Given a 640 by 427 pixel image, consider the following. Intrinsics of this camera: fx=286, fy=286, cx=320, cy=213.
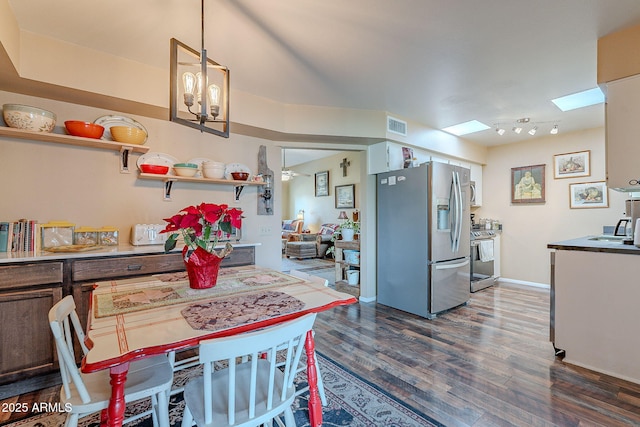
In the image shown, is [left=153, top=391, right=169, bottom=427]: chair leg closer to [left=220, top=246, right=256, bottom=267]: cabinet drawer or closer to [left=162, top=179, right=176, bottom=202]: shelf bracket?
[left=220, top=246, right=256, bottom=267]: cabinet drawer

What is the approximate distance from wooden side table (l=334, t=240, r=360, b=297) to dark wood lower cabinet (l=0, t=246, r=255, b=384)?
325cm

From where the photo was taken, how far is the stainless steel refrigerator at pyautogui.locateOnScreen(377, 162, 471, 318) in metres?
3.36

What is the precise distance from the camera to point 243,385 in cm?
128

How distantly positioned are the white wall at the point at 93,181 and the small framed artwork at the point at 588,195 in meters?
5.03

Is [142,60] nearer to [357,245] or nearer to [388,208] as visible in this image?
[388,208]

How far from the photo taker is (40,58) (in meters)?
2.07

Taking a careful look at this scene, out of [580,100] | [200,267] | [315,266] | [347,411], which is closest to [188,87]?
[200,267]

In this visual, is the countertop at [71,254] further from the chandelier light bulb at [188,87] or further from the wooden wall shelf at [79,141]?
the chandelier light bulb at [188,87]

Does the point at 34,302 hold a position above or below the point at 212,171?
below

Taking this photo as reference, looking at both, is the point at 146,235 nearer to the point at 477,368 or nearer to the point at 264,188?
the point at 264,188

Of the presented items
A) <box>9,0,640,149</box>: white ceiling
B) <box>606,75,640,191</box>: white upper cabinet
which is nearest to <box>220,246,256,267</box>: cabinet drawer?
<box>9,0,640,149</box>: white ceiling

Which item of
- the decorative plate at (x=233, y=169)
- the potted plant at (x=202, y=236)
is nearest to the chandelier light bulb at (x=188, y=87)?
the potted plant at (x=202, y=236)

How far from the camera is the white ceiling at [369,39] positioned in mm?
1841

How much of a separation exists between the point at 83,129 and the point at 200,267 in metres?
1.73
